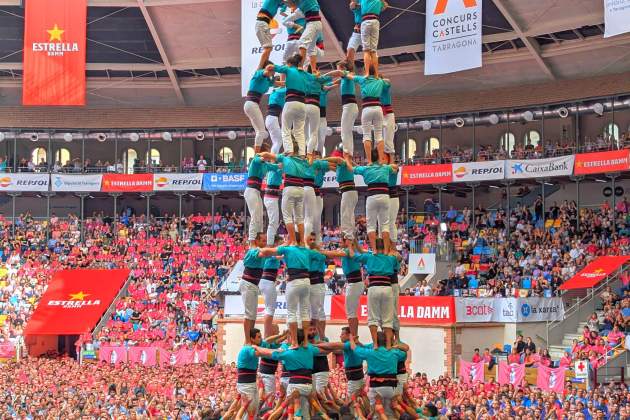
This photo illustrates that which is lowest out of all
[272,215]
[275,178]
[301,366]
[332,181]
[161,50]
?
[301,366]

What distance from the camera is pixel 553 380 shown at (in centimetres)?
2831

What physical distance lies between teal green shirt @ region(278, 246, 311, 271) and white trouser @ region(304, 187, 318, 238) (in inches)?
44.8

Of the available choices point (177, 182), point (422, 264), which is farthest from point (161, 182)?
point (422, 264)

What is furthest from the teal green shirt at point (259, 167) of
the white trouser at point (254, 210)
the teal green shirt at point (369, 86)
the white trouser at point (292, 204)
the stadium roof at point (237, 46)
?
the stadium roof at point (237, 46)

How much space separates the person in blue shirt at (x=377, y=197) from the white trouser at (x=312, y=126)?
0.84 metres

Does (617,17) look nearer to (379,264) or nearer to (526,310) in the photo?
(526,310)

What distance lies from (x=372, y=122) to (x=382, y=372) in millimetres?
5277

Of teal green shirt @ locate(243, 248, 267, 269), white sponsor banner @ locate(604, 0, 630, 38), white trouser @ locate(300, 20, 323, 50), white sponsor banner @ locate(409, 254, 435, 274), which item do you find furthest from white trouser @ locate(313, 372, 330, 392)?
white sponsor banner @ locate(409, 254, 435, 274)

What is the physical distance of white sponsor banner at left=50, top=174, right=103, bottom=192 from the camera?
168 feet

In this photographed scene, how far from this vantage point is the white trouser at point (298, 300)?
1848 cm

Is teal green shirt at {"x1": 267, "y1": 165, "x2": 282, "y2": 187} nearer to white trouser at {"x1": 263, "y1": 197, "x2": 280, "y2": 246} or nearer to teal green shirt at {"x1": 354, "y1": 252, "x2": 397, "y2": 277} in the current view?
white trouser at {"x1": 263, "y1": 197, "x2": 280, "y2": 246}

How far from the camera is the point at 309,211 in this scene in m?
19.6

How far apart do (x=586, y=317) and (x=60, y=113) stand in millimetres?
31203

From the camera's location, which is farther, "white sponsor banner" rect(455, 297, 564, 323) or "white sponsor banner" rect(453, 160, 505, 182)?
"white sponsor banner" rect(453, 160, 505, 182)
